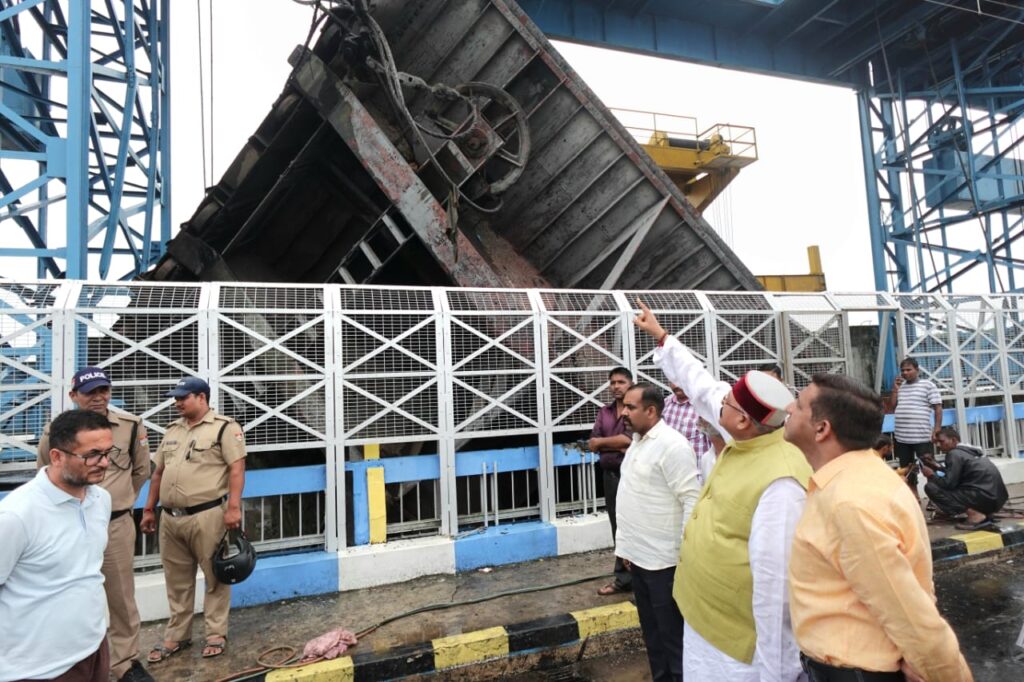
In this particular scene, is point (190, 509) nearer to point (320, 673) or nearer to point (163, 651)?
point (163, 651)

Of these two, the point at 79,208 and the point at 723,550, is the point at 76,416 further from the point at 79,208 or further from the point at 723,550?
the point at 79,208

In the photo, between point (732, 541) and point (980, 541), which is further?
point (980, 541)

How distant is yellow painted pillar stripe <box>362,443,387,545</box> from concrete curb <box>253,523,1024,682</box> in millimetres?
1363

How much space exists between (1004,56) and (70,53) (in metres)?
17.4

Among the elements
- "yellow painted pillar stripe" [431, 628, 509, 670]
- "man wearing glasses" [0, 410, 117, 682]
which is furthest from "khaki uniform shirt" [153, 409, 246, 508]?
"yellow painted pillar stripe" [431, 628, 509, 670]

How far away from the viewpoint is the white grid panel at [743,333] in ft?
20.2

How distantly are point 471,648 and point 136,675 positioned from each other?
1.85 m

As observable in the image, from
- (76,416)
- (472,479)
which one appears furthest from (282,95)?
(76,416)

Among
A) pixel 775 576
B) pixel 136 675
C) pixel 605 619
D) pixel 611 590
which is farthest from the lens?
pixel 611 590

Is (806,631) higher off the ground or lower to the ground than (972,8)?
lower

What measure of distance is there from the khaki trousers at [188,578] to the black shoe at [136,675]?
0.42m

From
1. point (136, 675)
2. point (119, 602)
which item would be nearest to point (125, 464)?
point (119, 602)

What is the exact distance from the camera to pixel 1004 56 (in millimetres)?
12781

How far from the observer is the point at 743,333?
20.4 ft
